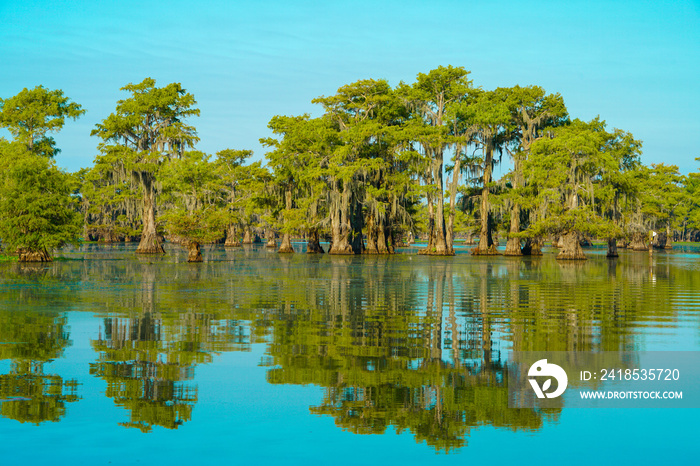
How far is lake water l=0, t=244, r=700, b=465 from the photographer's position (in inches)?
251

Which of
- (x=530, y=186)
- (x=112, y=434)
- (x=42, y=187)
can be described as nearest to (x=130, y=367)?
(x=112, y=434)

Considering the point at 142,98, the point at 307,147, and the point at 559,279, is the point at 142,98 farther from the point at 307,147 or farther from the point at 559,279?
the point at 559,279

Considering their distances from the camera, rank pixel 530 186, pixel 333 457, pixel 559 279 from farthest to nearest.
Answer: pixel 530 186 < pixel 559 279 < pixel 333 457

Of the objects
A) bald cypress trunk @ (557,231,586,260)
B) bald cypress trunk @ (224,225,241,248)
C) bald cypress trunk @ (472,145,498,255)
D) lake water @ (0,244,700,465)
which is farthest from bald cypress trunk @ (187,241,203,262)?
bald cypress trunk @ (224,225,241,248)

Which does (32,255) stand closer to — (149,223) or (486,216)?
(149,223)

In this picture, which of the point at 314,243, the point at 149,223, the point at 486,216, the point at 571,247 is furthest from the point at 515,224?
the point at 149,223

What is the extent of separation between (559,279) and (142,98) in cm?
4057

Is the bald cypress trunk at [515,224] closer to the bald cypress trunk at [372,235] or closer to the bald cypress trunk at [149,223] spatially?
the bald cypress trunk at [372,235]

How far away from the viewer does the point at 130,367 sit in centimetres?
959

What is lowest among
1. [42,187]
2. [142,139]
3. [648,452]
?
[648,452]

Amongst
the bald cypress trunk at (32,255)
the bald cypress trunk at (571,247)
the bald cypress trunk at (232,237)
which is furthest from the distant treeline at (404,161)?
the bald cypress trunk at (232,237)

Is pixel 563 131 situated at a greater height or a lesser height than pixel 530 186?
greater

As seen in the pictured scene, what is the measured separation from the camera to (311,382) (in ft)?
28.9

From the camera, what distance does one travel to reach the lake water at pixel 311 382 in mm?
6371
